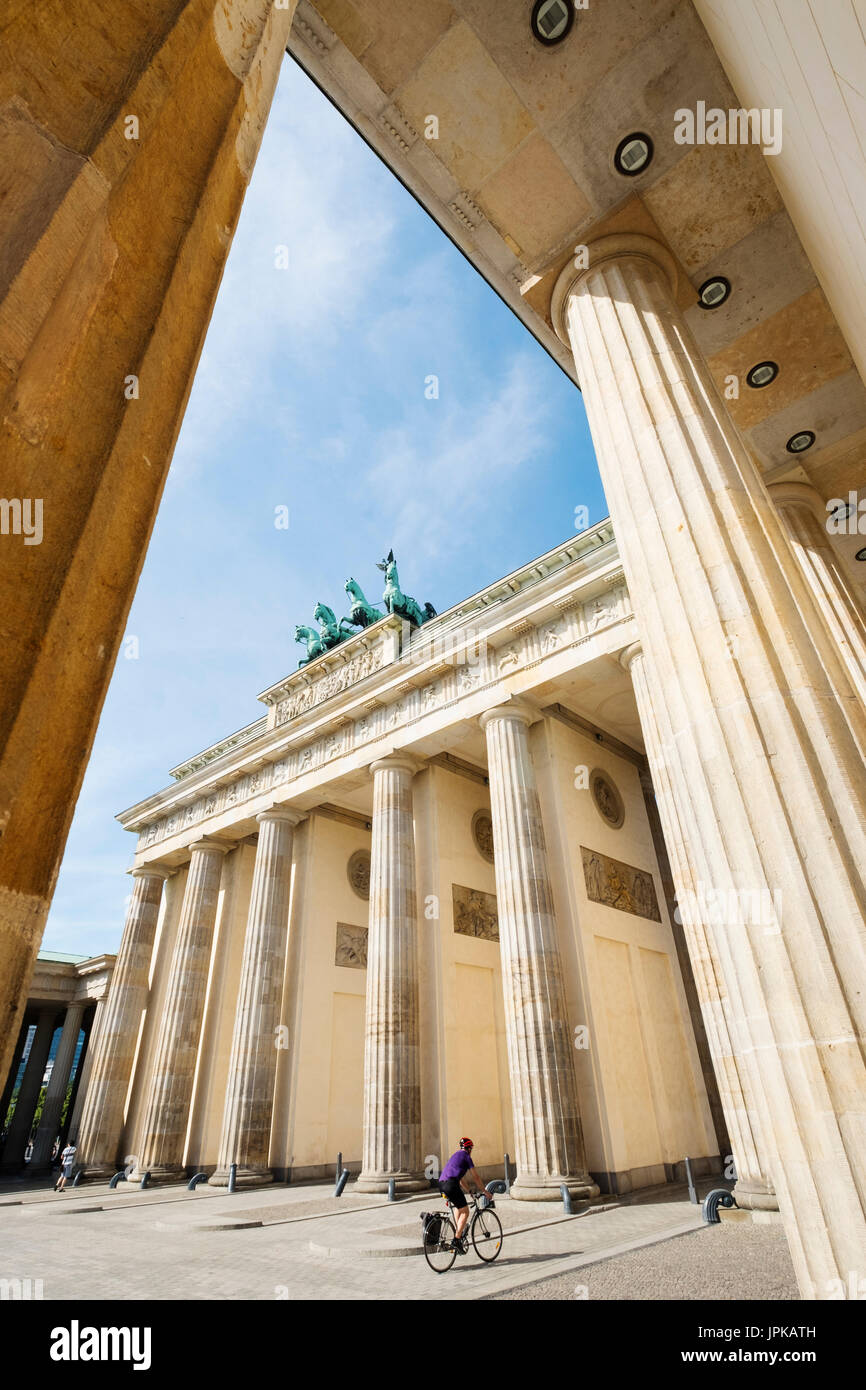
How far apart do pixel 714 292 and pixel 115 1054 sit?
78.9 feet

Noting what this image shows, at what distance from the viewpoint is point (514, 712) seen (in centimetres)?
1503

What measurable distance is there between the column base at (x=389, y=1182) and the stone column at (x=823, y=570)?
1174cm

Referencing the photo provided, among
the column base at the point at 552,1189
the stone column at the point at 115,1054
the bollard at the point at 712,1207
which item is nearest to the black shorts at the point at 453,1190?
the bollard at the point at 712,1207

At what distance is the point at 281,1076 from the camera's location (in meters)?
17.7

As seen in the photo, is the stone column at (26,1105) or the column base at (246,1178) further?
the stone column at (26,1105)

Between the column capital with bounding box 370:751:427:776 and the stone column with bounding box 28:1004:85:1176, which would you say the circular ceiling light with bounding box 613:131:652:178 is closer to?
the column capital with bounding box 370:751:427:776

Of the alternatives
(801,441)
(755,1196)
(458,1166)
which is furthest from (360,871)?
(801,441)

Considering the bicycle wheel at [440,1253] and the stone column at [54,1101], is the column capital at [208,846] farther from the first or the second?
the bicycle wheel at [440,1253]

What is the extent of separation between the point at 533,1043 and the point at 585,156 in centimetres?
1228

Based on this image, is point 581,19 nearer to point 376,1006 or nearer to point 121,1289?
point 121,1289

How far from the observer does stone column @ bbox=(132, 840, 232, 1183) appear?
739 inches

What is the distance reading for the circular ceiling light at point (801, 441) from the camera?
7.46 m

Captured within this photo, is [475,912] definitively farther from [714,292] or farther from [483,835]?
[714,292]
